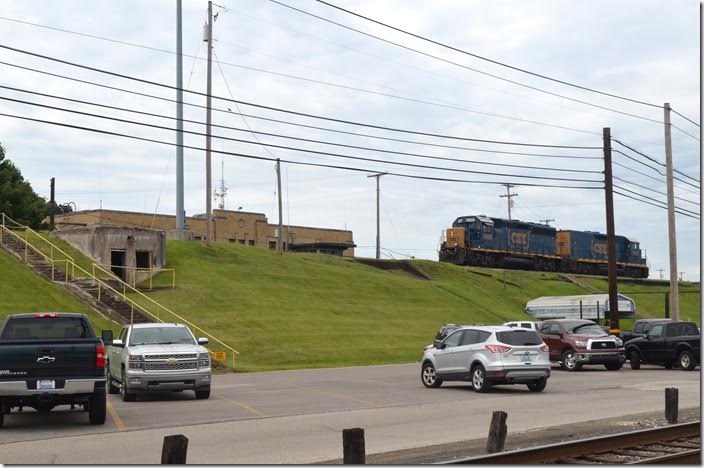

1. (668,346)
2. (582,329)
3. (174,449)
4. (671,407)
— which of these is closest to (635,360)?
(668,346)

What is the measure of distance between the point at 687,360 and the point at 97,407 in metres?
21.7

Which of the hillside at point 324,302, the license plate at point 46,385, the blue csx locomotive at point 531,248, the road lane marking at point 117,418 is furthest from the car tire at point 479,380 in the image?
the blue csx locomotive at point 531,248

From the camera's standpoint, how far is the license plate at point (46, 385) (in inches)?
611

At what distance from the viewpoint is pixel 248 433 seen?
50.4ft

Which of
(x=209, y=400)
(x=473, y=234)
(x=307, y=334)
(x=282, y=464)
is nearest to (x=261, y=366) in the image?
(x=307, y=334)

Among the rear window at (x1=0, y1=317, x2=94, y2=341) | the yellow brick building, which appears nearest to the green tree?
the yellow brick building

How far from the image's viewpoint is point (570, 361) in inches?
1247

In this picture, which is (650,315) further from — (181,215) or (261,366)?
(261,366)

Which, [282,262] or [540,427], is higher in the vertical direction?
→ [282,262]

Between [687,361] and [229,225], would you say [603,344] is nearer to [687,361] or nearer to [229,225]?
[687,361]

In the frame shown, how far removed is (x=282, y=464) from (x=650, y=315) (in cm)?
6062

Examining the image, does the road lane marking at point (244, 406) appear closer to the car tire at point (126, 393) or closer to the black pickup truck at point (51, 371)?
the car tire at point (126, 393)

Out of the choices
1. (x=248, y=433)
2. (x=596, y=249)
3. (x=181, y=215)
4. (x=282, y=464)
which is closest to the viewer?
(x=282, y=464)

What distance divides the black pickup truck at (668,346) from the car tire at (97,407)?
70.4ft
